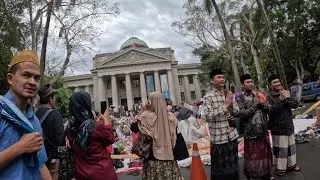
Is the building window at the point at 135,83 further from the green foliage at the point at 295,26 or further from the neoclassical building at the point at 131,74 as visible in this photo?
the green foliage at the point at 295,26

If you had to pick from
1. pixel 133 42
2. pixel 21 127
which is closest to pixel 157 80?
pixel 133 42

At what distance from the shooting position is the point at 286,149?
593 centimetres

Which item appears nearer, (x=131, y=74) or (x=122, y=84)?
(x=131, y=74)

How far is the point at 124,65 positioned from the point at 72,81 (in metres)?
14.7

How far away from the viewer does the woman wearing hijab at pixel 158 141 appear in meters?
4.80

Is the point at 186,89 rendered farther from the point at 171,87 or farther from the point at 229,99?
the point at 229,99

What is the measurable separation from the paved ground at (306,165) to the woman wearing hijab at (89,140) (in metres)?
3.61

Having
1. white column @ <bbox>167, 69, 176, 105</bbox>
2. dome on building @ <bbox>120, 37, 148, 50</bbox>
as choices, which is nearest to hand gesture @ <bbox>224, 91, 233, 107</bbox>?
white column @ <bbox>167, 69, 176, 105</bbox>

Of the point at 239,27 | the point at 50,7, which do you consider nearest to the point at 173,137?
the point at 50,7

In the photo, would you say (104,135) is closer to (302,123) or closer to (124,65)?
(302,123)

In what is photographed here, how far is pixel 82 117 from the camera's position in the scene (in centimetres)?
350

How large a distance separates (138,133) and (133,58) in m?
67.7

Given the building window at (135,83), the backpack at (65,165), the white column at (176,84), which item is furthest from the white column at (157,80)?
the backpack at (65,165)

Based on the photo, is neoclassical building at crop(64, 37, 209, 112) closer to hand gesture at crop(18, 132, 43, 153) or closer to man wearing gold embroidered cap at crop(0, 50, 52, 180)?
man wearing gold embroidered cap at crop(0, 50, 52, 180)
